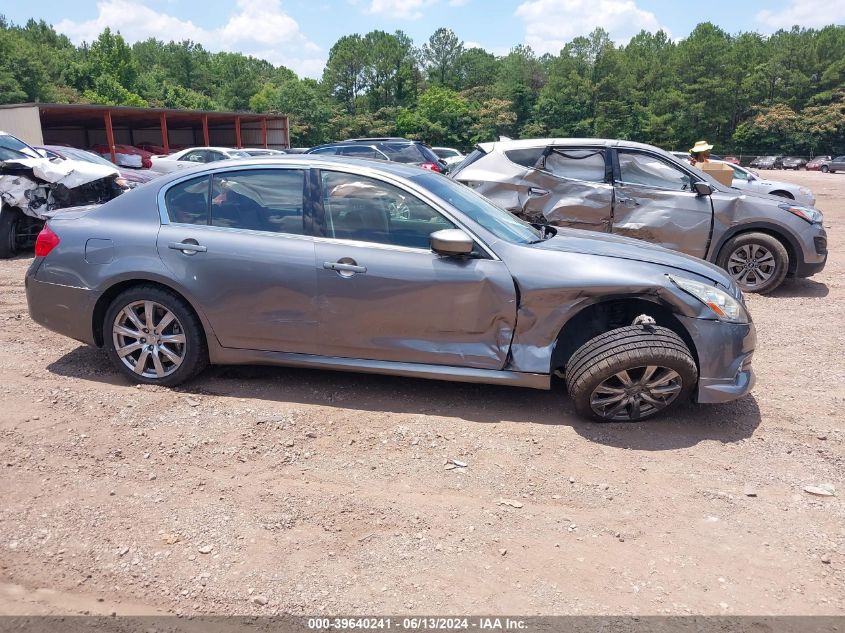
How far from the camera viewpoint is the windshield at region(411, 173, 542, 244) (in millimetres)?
4348

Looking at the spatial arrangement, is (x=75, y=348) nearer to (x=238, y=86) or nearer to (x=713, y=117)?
(x=713, y=117)

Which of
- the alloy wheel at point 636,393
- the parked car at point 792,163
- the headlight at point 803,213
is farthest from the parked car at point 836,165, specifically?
the alloy wheel at point 636,393

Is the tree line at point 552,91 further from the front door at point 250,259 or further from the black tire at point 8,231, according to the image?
the front door at point 250,259

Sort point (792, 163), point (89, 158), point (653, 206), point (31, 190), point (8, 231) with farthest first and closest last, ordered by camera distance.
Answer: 1. point (792, 163)
2. point (89, 158)
3. point (31, 190)
4. point (8, 231)
5. point (653, 206)

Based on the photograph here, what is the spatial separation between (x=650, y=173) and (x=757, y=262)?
5.54 feet

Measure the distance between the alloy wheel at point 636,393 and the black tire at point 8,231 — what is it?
9024 mm

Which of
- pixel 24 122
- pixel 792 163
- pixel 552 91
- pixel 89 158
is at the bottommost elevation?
pixel 89 158

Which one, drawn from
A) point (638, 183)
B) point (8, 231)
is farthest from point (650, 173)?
point (8, 231)

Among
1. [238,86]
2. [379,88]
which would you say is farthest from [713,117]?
[238,86]

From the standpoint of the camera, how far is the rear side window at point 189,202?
454 cm

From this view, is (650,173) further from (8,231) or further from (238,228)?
(8,231)

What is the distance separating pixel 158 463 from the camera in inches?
142

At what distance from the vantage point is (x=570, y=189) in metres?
8.12

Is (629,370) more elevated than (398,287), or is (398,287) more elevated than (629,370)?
(398,287)
